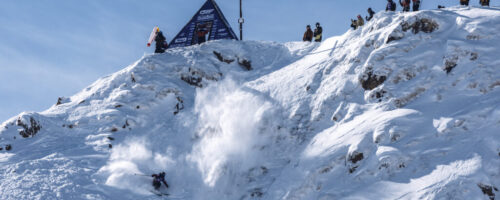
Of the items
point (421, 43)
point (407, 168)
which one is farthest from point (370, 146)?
point (421, 43)

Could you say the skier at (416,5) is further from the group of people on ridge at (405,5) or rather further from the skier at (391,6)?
the skier at (391,6)

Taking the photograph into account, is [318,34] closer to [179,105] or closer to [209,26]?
[209,26]

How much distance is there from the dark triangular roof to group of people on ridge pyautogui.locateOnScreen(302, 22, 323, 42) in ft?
15.9

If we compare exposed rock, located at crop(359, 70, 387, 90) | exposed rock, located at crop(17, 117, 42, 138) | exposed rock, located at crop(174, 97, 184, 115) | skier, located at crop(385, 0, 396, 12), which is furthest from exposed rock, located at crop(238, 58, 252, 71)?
exposed rock, located at crop(17, 117, 42, 138)

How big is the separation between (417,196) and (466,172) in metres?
1.56

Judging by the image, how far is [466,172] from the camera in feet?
43.0

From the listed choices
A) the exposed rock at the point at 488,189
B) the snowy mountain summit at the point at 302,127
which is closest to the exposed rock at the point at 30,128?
the snowy mountain summit at the point at 302,127

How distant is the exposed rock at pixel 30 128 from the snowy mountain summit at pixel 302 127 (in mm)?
56

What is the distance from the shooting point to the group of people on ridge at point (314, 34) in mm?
28719

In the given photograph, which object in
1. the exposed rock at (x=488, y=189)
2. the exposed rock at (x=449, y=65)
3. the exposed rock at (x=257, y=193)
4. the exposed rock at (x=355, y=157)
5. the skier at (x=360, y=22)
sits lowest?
the exposed rock at (x=257, y=193)

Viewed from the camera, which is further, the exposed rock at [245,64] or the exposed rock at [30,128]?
the exposed rock at [245,64]

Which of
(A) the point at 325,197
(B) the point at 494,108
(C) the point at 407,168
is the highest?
(B) the point at 494,108

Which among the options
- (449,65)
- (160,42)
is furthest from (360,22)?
(160,42)

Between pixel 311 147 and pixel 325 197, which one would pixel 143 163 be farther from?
pixel 325 197
